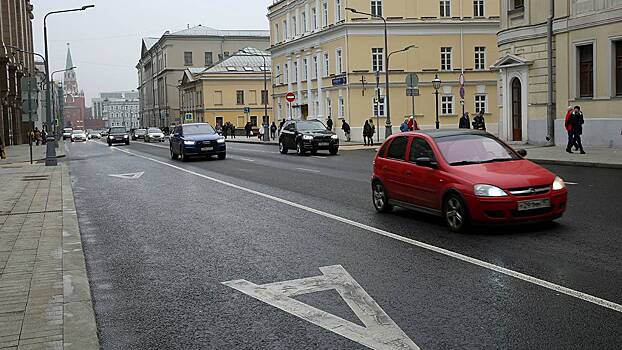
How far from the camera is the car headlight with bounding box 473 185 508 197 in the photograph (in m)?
9.70

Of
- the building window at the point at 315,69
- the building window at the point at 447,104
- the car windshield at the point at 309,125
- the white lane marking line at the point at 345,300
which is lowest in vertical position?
the white lane marking line at the point at 345,300

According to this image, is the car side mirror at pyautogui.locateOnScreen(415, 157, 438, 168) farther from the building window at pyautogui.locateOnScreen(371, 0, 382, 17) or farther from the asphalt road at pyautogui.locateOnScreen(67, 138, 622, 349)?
the building window at pyautogui.locateOnScreen(371, 0, 382, 17)

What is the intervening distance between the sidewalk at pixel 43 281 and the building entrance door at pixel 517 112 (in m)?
24.9

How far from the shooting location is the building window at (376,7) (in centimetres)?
→ 5309

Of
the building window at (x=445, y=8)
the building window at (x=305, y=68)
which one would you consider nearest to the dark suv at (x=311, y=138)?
the building window at (x=445, y=8)

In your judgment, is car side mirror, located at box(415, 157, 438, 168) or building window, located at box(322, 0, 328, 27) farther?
building window, located at box(322, 0, 328, 27)

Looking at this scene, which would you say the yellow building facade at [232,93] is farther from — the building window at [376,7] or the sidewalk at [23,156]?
the sidewalk at [23,156]

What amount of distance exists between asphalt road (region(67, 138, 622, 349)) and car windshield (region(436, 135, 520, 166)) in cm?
110

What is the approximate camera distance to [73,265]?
8383 millimetres

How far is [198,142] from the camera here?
30.7m

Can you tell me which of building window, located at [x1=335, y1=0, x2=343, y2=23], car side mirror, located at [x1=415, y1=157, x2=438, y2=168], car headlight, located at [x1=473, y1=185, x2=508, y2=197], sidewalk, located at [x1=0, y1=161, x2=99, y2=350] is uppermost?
building window, located at [x1=335, y1=0, x2=343, y2=23]

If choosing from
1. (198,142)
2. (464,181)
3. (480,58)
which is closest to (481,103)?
(480,58)

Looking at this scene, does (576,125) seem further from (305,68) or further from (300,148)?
(305,68)

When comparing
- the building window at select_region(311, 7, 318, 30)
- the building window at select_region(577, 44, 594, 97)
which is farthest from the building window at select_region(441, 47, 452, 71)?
the building window at select_region(577, 44, 594, 97)
